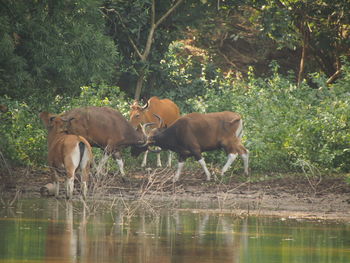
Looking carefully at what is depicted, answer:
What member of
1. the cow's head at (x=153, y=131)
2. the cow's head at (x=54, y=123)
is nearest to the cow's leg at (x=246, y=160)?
the cow's head at (x=153, y=131)

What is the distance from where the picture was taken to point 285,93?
23469 millimetres

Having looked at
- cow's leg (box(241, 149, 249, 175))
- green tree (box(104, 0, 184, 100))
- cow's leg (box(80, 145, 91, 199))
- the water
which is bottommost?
the water

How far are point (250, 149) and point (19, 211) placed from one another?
816 centimetres

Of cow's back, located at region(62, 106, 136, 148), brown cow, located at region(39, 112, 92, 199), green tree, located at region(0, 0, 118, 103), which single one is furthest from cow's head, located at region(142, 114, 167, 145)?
brown cow, located at region(39, 112, 92, 199)

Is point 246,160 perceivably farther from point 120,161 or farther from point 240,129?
point 120,161

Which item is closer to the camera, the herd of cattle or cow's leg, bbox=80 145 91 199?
cow's leg, bbox=80 145 91 199

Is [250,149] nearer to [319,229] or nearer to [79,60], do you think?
[79,60]

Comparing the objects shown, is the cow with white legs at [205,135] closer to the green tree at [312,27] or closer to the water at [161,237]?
the water at [161,237]

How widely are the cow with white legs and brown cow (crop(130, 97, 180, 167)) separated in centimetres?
158

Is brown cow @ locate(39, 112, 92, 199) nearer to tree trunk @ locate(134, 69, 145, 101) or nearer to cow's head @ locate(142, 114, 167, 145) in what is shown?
cow's head @ locate(142, 114, 167, 145)

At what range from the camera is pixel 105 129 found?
66.5 feet

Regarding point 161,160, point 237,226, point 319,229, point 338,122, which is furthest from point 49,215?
point 161,160

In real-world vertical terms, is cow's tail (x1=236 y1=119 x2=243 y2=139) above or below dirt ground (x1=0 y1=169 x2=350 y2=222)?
above

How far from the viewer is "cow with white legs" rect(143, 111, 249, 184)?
2039 cm
